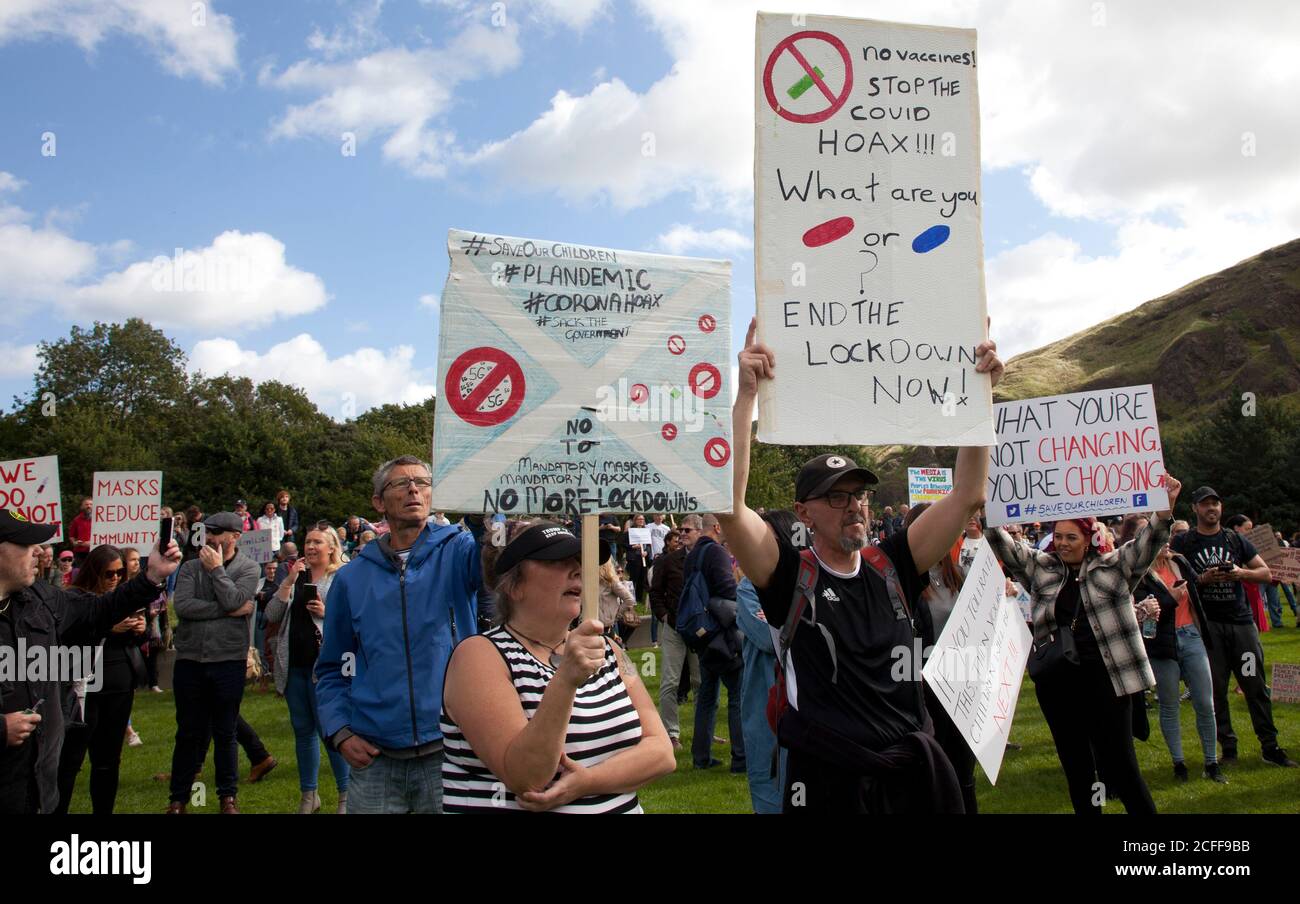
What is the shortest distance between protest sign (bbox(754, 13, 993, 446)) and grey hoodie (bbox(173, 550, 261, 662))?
18.7 ft

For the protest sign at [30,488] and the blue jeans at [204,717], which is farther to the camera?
the protest sign at [30,488]

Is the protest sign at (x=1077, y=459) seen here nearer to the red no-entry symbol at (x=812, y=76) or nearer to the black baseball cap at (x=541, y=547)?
the red no-entry symbol at (x=812, y=76)

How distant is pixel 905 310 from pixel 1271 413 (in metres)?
61.5

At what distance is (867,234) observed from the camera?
11.9ft

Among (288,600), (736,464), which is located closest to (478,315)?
(736,464)

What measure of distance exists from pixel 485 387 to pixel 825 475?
142 centimetres

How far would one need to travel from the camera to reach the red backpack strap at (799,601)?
3426 mm

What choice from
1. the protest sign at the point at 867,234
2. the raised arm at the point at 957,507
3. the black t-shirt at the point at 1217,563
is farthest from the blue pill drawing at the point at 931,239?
the black t-shirt at the point at 1217,563

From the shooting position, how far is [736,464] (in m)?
3.42

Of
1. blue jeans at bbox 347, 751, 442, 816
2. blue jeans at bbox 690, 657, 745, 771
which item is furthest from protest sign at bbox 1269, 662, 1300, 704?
blue jeans at bbox 347, 751, 442, 816

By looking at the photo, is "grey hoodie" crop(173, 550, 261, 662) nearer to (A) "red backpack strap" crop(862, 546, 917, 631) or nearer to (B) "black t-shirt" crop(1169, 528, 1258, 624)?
(A) "red backpack strap" crop(862, 546, 917, 631)

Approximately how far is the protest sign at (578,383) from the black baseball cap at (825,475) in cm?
56

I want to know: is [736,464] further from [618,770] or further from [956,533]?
[618,770]

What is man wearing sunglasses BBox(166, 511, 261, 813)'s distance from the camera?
7398mm
